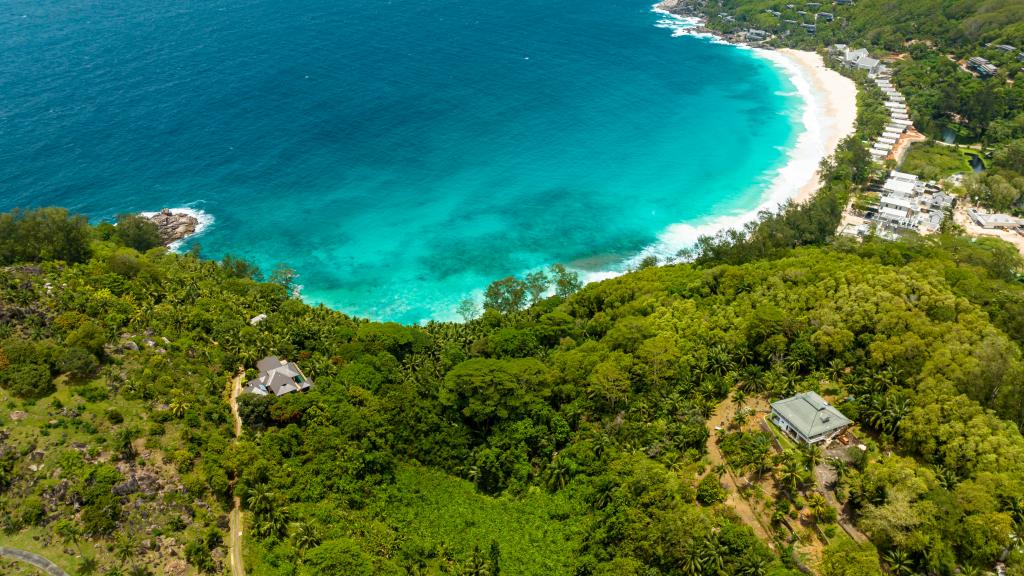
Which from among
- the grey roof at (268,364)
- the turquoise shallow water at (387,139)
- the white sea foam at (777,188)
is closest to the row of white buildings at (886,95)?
the white sea foam at (777,188)

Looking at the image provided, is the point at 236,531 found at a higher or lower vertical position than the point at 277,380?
lower

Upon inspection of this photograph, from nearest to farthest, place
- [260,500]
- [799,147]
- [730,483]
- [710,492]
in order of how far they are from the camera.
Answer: [710,492]
[260,500]
[730,483]
[799,147]

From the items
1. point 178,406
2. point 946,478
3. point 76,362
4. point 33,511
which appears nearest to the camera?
point 33,511

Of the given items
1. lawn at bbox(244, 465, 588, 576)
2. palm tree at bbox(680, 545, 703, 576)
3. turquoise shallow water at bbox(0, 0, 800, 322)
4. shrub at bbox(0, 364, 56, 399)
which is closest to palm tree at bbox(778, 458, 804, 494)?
palm tree at bbox(680, 545, 703, 576)

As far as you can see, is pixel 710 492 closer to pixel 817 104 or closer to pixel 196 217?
pixel 196 217

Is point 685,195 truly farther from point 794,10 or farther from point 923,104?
point 794,10

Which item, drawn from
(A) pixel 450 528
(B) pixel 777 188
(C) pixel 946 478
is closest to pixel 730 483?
(C) pixel 946 478
